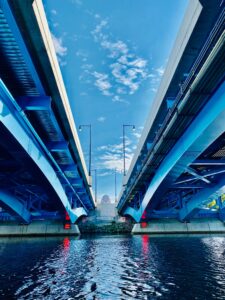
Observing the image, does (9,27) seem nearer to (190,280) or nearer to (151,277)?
(151,277)

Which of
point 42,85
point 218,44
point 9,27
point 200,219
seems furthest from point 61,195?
point 200,219

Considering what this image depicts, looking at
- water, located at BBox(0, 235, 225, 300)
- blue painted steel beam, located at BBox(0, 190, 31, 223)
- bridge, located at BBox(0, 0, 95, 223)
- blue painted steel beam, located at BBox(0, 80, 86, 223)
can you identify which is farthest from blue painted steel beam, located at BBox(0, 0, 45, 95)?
blue painted steel beam, located at BBox(0, 190, 31, 223)

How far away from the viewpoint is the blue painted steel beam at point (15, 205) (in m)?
26.4

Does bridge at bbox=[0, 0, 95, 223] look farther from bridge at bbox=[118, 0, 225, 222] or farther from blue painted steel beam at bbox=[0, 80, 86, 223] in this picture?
bridge at bbox=[118, 0, 225, 222]

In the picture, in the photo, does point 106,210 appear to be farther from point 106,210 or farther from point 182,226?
point 182,226

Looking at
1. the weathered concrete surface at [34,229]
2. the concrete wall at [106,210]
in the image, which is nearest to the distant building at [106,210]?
the concrete wall at [106,210]

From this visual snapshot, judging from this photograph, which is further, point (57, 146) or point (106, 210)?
point (106, 210)

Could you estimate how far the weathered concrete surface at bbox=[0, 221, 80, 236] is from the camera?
35469 millimetres

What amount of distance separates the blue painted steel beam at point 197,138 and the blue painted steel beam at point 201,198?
680 centimetres

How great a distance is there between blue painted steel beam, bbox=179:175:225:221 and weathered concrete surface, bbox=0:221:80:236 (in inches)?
708

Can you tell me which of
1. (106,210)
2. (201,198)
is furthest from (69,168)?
(106,210)

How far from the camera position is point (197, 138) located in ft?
42.4

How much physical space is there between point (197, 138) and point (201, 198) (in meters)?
18.0

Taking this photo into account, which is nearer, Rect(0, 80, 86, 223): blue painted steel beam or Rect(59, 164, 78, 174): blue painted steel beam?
Result: Rect(0, 80, 86, 223): blue painted steel beam
